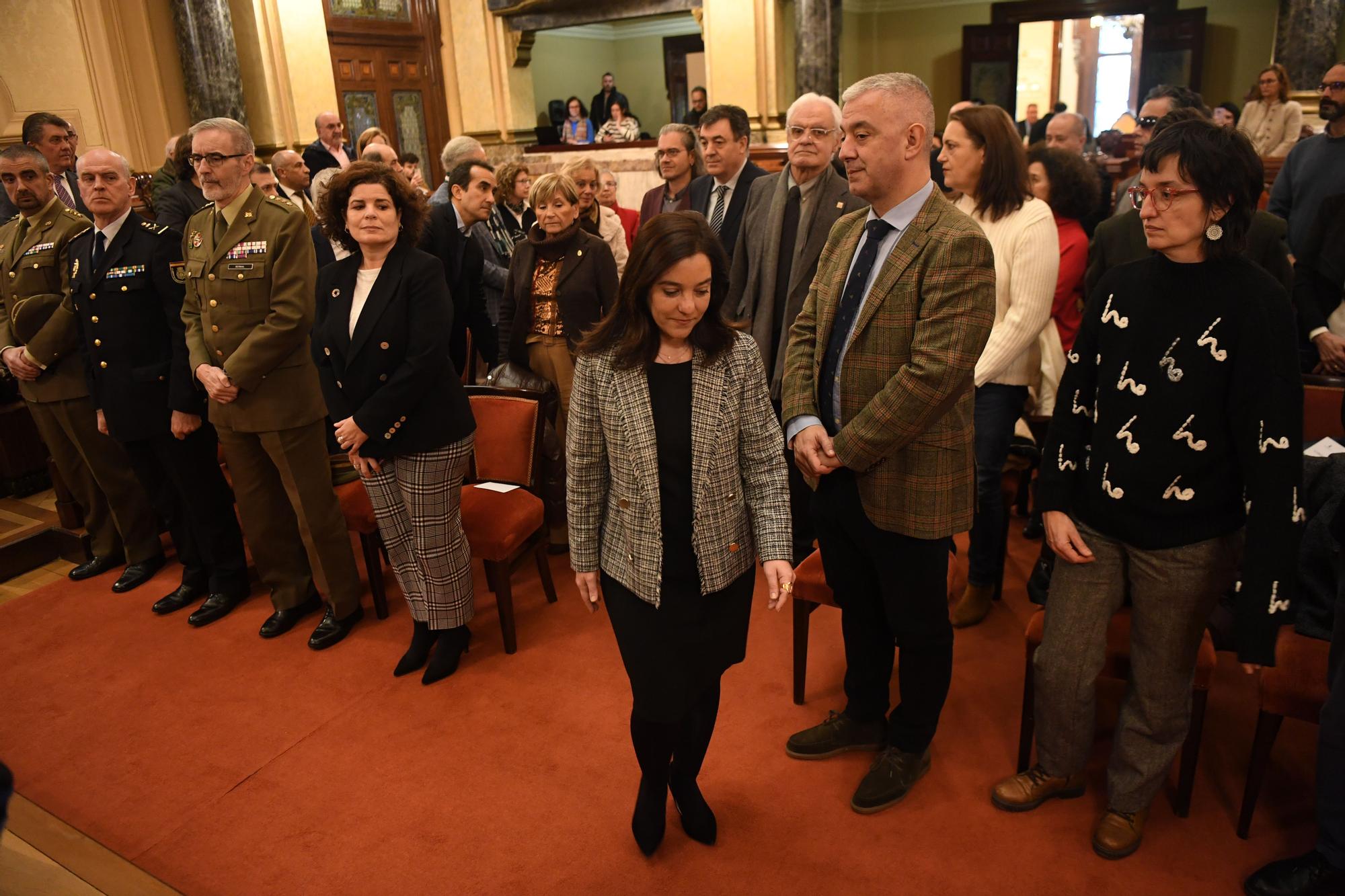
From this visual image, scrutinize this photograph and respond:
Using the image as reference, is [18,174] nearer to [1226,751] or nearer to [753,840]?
[753,840]

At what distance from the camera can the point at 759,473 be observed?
203 centimetres

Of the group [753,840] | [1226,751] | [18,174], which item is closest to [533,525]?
[753,840]

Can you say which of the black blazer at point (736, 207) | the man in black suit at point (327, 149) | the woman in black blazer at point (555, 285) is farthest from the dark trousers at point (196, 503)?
the man in black suit at point (327, 149)

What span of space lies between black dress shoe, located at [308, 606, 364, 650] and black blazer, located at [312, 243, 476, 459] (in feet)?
2.85

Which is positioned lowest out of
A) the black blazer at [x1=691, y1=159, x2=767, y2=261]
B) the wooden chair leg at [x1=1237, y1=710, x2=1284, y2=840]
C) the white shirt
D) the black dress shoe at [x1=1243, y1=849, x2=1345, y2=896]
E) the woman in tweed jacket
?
the black dress shoe at [x1=1243, y1=849, x2=1345, y2=896]

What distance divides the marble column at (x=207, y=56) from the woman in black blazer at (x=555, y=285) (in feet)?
18.8

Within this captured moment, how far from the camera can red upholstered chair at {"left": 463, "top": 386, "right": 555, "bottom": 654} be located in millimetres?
3166

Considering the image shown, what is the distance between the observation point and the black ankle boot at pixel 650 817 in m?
2.17

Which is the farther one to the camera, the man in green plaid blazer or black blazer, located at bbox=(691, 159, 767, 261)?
black blazer, located at bbox=(691, 159, 767, 261)

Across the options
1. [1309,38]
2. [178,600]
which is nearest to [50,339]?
[178,600]

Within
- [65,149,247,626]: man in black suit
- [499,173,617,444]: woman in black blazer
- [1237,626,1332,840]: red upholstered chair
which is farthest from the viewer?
[499,173,617,444]: woman in black blazer

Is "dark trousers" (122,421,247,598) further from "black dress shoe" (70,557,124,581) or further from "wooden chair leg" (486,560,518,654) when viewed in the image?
"wooden chair leg" (486,560,518,654)

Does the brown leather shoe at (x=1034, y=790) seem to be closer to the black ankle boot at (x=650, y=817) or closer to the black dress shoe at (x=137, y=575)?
the black ankle boot at (x=650, y=817)

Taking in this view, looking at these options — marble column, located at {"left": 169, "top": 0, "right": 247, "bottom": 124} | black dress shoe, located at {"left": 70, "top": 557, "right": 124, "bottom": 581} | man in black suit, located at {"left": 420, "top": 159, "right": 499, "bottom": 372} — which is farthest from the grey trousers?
marble column, located at {"left": 169, "top": 0, "right": 247, "bottom": 124}
